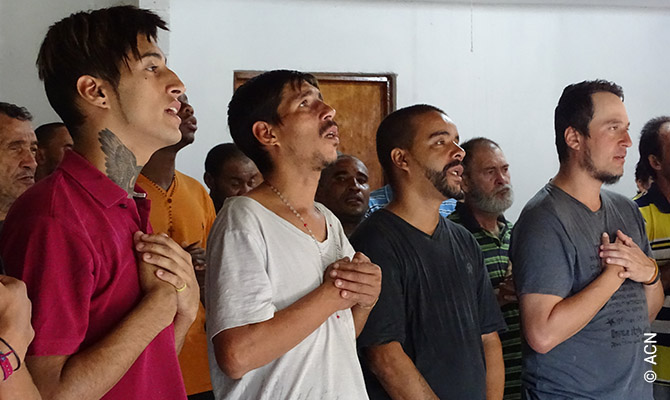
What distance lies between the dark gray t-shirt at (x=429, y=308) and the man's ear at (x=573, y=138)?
0.60m

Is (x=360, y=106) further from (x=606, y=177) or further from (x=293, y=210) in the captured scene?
(x=293, y=210)

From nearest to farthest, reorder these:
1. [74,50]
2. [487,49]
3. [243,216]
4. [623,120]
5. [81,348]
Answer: [81,348] < [74,50] < [243,216] < [623,120] < [487,49]

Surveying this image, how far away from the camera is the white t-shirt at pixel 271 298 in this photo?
1688 mm

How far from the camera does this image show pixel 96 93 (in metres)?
1.50

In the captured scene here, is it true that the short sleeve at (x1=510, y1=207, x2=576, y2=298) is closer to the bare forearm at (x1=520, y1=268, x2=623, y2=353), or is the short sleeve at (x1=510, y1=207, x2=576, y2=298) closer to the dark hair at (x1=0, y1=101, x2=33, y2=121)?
the bare forearm at (x1=520, y1=268, x2=623, y2=353)

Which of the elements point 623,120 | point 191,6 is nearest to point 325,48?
point 191,6

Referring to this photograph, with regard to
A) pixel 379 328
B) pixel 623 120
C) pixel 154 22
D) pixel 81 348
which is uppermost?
pixel 154 22

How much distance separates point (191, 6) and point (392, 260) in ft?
13.1

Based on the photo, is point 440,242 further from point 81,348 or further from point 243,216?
point 81,348

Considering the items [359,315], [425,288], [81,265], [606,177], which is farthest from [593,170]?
[81,265]

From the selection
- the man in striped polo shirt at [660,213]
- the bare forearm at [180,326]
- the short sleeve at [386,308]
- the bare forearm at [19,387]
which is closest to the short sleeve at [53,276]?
the bare forearm at [19,387]

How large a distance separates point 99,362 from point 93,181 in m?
0.36

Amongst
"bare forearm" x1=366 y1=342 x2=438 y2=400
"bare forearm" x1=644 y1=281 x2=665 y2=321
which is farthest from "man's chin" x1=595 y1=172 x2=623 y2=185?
"bare forearm" x1=366 y1=342 x2=438 y2=400

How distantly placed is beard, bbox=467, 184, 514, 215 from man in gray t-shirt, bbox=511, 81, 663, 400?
707 millimetres
